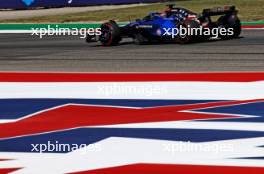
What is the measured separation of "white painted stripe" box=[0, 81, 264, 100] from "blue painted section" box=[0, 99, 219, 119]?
6cm

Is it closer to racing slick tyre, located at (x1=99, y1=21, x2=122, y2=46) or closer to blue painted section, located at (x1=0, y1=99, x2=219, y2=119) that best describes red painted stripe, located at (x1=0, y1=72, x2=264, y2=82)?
blue painted section, located at (x1=0, y1=99, x2=219, y2=119)

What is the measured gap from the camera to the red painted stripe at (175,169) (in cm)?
445

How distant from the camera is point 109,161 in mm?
4672

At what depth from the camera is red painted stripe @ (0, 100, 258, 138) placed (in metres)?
5.05

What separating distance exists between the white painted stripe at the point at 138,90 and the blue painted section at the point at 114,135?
0.47 m

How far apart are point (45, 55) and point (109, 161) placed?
827 cm

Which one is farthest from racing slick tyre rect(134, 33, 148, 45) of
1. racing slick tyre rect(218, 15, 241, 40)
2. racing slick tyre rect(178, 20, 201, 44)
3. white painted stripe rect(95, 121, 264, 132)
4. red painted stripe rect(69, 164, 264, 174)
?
red painted stripe rect(69, 164, 264, 174)

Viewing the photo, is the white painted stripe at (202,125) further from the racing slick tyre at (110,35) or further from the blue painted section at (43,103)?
the racing slick tyre at (110,35)

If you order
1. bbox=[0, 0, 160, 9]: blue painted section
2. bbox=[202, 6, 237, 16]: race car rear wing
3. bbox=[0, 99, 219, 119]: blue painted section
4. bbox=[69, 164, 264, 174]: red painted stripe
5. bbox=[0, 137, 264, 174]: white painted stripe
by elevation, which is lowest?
bbox=[69, 164, 264, 174]: red painted stripe

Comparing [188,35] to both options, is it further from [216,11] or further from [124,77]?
[124,77]

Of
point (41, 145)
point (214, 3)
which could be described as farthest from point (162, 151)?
point (214, 3)

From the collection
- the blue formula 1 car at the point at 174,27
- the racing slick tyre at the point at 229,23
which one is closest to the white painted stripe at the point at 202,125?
the blue formula 1 car at the point at 174,27

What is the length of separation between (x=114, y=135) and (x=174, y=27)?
30.2 ft

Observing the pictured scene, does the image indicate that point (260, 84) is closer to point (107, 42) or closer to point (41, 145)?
point (41, 145)
